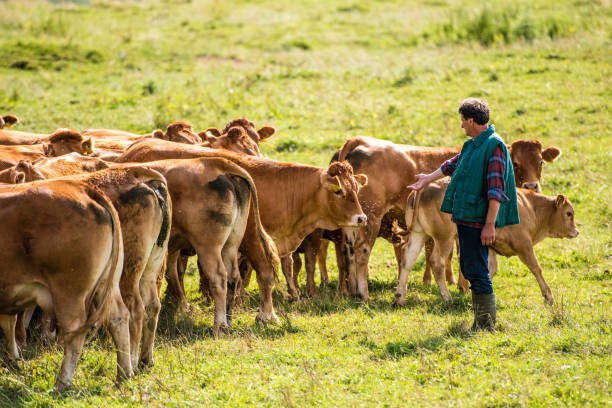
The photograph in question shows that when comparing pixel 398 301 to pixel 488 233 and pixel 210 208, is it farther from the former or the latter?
pixel 210 208

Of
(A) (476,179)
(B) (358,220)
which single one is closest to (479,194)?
(A) (476,179)

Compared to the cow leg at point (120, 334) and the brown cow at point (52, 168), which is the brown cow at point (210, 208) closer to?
the brown cow at point (52, 168)

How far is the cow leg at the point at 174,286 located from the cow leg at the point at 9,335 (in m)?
2.38

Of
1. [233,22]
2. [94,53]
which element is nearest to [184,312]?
[94,53]

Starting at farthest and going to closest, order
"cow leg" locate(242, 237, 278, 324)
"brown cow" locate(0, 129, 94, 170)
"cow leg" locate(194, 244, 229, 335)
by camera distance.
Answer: "brown cow" locate(0, 129, 94, 170), "cow leg" locate(242, 237, 278, 324), "cow leg" locate(194, 244, 229, 335)

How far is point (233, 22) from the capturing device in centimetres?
3184

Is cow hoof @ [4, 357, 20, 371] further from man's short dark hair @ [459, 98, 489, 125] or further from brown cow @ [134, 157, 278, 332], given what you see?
man's short dark hair @ [459, 98, 489, 125]

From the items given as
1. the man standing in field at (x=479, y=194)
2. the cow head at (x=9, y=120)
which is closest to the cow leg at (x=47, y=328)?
the man standing in field at (x=479, y=194)

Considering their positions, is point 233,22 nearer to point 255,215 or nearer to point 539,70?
point 539,70

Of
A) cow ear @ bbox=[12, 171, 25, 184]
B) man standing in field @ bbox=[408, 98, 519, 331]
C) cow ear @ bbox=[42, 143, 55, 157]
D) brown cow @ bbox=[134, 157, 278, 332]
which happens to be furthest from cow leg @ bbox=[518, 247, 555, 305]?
cow ear @ bbox=[42, 143, 55, 157]

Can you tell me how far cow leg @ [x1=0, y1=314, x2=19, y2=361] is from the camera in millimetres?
7828

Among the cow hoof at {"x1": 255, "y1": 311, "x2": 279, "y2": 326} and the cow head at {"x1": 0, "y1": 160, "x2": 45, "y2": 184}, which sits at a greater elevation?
the cow head at {"x1": 0, "y1": 160, "x2": 45, "y2": 184}

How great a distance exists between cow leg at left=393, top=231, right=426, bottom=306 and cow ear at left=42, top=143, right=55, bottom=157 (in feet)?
18.9

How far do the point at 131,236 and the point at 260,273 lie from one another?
2631 millimetres
